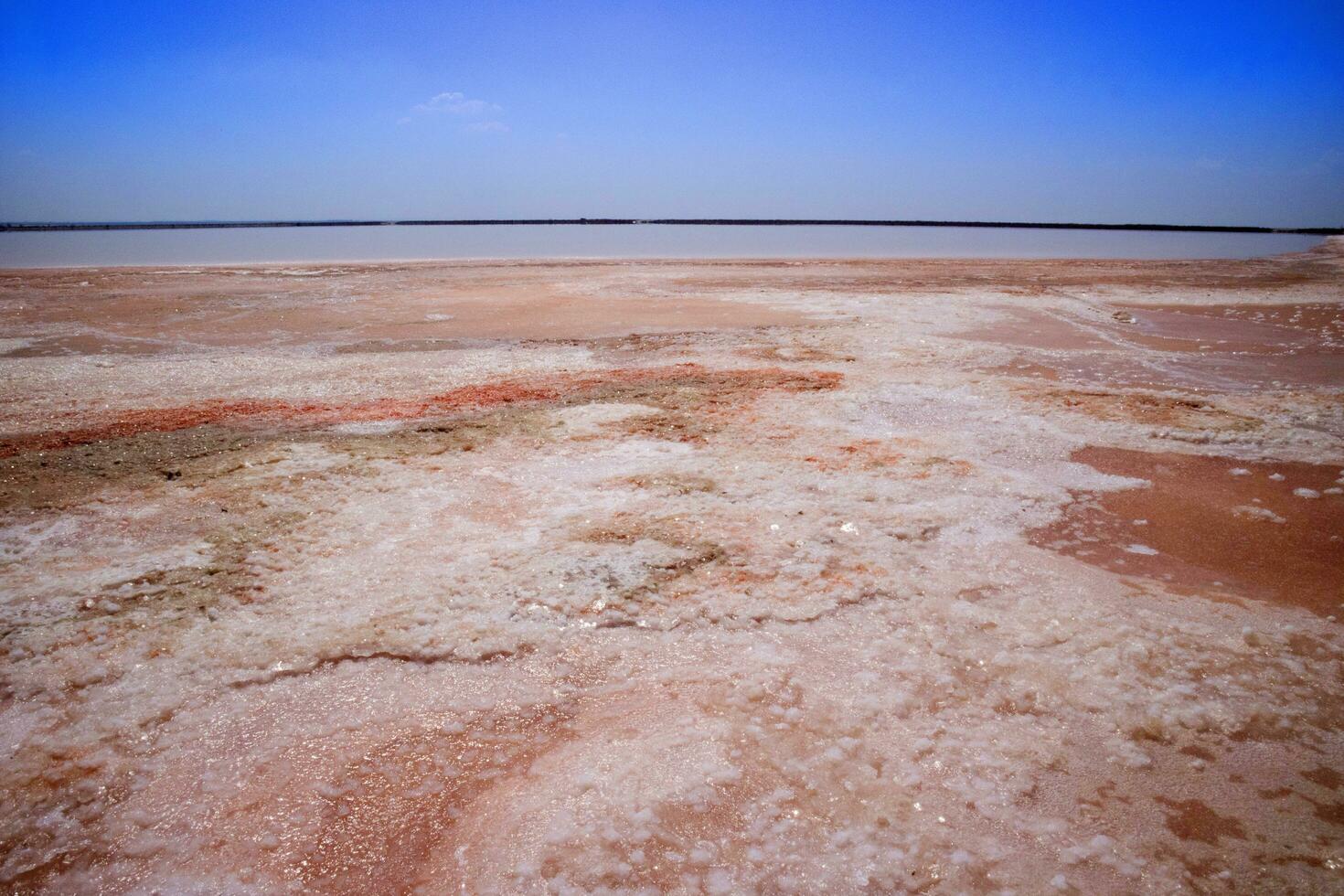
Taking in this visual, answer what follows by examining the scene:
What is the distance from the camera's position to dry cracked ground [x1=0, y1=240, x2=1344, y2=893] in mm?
1855

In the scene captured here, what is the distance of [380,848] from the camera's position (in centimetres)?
185

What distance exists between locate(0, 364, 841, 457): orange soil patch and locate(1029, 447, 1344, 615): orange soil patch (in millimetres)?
2742

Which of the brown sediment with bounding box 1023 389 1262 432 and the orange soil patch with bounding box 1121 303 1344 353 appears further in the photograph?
the orange soil patch with bounding box 1121 303 1344 353

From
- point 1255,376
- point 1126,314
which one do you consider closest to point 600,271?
point 1126,314

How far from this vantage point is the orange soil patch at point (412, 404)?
4.78 metres

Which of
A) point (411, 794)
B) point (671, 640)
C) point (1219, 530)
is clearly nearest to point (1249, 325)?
point (1219, 530)

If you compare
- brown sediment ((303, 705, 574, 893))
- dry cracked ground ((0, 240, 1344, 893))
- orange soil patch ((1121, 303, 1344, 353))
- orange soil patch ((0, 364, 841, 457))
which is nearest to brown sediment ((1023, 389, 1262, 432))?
dry cracked ground ((0, 240, 1344, 893))

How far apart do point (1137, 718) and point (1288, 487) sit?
2.87m

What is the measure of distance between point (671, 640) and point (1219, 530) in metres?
2.98

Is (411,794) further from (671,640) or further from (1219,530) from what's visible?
(1219,530)

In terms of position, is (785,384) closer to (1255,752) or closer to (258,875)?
(1255,752)

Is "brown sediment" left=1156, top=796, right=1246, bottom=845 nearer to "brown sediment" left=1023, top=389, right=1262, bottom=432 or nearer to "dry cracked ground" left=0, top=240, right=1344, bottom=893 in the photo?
"dry cracked ground" left=0, top=240, right=1344, bottom=893

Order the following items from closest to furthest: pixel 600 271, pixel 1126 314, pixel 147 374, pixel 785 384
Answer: pixel 785 384, pixel 147 374, pixel 1126 314, pixel 600 271

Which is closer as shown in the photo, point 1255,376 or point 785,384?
point 785,384
